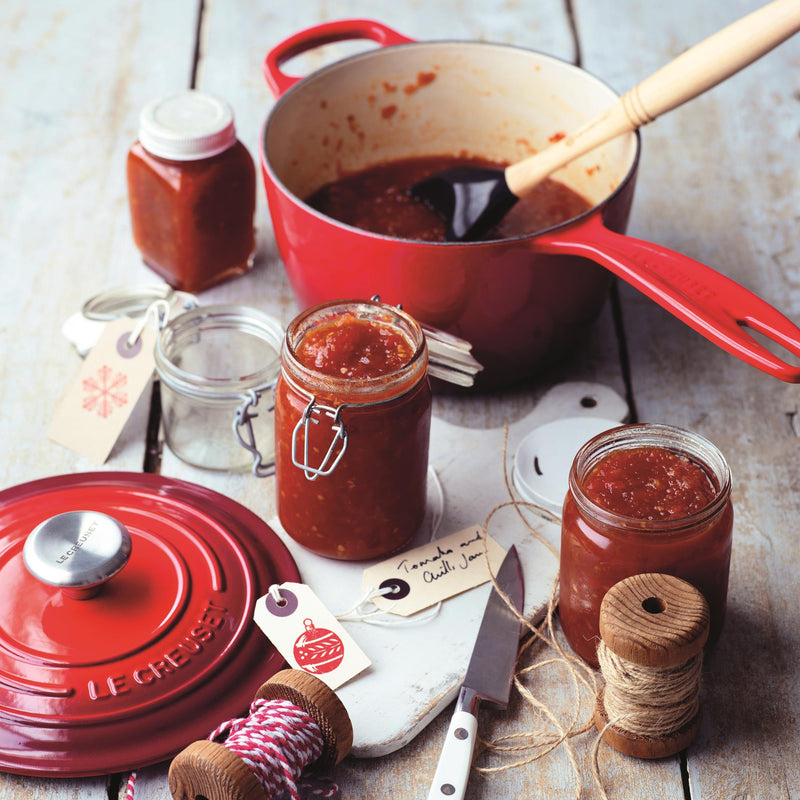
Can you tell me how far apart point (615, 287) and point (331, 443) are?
654 millimetres

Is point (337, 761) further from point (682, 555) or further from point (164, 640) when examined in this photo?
point (682, 555)

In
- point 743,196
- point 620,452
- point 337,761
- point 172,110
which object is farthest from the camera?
point 743,196

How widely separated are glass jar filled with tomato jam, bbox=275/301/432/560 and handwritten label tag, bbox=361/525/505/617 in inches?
0.9

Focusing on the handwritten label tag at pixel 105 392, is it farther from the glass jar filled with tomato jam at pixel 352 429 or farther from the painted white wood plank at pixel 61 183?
the glass jar filled with tomato jam at pixel 352 429

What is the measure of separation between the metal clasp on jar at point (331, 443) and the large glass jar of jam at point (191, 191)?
48cm

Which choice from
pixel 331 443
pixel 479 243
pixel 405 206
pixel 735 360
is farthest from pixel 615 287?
pixel 331 443

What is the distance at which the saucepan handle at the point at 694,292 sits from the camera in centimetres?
107

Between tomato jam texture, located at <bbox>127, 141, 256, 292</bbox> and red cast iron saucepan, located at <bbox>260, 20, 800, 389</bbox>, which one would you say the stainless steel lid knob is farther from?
tomato jam texture, located at <bbox>127, 141, 256, 292</bbox>

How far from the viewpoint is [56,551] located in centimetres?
102

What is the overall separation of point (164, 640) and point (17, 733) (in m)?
0.15

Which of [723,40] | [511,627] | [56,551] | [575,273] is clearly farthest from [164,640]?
[723,40]

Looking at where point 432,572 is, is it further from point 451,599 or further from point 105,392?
point 105,392

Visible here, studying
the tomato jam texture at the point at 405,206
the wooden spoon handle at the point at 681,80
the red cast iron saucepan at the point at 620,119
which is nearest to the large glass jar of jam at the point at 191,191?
the tomato jam texture at the point at 405,206

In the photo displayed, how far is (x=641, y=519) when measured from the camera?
96 cm
